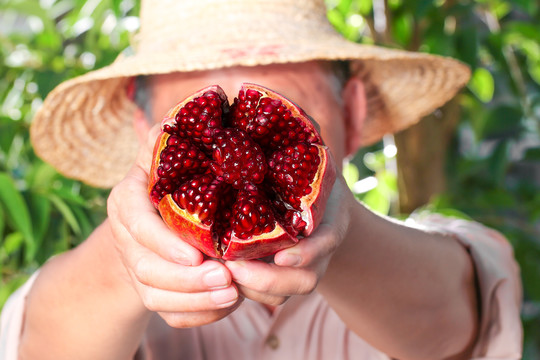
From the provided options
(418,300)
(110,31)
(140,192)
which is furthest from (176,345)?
(110,31)

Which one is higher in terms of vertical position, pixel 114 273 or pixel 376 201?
pixel 114 273

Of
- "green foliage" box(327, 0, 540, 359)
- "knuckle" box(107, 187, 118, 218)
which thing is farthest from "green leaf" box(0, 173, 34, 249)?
"green foliage" box(327, 0, 540, 359)

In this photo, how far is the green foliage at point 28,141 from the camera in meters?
1.01

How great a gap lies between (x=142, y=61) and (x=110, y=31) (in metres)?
0.64

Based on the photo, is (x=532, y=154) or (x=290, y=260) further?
(x=532, y=154)

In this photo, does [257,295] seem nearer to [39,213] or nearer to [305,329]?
[305,329]

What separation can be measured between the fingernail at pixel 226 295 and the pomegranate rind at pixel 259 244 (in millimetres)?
29

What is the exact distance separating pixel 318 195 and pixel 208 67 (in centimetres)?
40

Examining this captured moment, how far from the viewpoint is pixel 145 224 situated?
522mm

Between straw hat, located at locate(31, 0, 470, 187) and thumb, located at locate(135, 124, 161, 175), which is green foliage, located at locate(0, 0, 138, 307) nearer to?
straw hat, located at locate(31, 0, 470, 187)

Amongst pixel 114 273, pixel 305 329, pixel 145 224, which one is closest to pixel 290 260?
pixel 145 224

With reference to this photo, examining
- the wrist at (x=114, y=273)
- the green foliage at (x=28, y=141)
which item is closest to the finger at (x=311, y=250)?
the wrist at (x=114, y=273)

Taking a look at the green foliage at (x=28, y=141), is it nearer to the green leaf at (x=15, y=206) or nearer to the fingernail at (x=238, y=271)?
the green leaf at (x=15, y=206)

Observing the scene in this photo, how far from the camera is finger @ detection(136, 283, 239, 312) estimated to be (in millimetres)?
514
